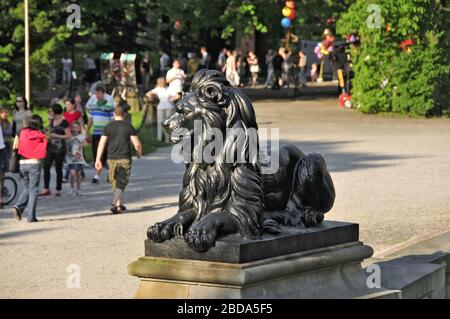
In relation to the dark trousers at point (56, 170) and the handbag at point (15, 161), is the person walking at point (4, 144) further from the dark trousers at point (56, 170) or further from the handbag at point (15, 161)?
the dark trousers at point (56, 170)

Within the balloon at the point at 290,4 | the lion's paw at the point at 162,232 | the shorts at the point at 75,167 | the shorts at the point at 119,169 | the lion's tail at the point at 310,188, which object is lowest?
the shorts at the point at 75,167

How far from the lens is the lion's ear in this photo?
25.1 feet

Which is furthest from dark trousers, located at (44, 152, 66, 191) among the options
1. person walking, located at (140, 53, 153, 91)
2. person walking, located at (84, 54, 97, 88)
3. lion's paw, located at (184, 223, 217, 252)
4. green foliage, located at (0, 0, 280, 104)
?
person walking, located at (84, 54, 97, 88)

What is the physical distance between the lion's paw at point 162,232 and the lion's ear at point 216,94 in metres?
0.82

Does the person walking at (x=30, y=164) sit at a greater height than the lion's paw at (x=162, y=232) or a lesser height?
lesser

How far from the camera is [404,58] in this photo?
35938 millimetres

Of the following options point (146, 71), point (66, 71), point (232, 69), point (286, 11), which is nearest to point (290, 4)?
point (286, 11)

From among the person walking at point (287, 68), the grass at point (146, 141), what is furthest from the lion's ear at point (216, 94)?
the person walking at point (287, 68)

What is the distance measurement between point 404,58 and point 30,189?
20.8 metres

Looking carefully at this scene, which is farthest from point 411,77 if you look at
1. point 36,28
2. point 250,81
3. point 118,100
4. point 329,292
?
point 329,292

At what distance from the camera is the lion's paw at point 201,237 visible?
7379 millimetres

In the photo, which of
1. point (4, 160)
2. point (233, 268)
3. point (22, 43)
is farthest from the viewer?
point (22, 43)

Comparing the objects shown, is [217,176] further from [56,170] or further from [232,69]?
[232,69]

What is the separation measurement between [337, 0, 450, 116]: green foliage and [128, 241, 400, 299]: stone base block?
91.4 feet
